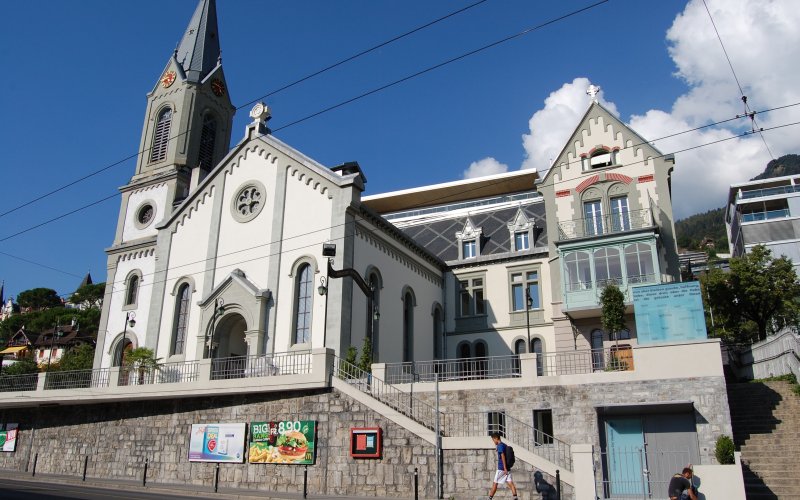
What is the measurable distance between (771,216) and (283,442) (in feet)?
190

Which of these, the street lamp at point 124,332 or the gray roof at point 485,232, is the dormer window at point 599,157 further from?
the street lamp at point 124,332

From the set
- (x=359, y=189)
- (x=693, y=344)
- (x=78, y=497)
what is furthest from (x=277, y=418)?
(x=693, y=344)

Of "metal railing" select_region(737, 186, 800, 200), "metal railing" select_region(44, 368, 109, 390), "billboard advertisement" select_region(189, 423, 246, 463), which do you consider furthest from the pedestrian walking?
"metal railing" select_region(737, 186, 800, 200)

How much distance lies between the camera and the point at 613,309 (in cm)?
2516

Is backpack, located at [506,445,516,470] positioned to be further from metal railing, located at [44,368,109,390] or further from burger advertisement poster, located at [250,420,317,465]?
metal railing, located at [44,368,109,390]

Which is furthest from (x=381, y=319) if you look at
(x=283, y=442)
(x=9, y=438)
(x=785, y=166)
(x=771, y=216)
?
(x=785, y=166)

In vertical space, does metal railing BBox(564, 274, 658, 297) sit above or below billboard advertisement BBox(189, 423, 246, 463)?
above

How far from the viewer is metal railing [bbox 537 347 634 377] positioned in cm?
2084

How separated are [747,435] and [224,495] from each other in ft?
53.8

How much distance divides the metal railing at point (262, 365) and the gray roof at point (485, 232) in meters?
14.4

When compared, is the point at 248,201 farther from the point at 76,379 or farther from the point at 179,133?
the point at 76,379

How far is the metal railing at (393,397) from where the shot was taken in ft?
67.7

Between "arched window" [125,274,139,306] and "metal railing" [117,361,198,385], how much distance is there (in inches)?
286

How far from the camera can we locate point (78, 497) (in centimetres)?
1658
